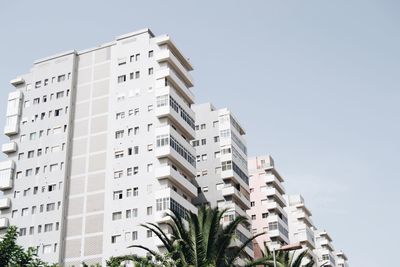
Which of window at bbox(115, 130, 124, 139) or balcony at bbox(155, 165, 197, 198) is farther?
window at bbox(115, 130, 124, 139)

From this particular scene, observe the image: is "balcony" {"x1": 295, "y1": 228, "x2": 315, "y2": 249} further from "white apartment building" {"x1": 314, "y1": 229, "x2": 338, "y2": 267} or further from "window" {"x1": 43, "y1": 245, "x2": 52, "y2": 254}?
"window" {"x1": 43, "y1": 245, "x2": 52, "y2": 254}

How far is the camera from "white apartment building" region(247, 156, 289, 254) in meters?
103

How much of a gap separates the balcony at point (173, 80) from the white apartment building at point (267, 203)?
33071mm

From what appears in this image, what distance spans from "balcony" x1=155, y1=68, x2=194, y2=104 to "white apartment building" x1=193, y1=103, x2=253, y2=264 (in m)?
10.3

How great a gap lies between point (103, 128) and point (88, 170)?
5.69 meters

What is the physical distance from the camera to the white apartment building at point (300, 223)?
119375 mm

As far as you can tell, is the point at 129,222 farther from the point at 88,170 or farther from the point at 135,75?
the point at 135,75

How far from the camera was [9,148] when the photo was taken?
80000 mm

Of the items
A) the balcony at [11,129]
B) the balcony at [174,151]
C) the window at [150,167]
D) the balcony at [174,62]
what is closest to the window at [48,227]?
the window at [150,167]

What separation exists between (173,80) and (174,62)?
2605mm

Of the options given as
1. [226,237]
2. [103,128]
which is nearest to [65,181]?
[103,128]

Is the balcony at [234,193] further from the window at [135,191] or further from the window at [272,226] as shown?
the window at [272,226]

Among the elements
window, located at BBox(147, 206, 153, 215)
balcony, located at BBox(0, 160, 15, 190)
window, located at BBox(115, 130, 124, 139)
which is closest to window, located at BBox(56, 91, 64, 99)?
balcony, located at BBox(0, 160, 15, 190)

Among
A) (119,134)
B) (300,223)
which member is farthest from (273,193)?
(119,134)
